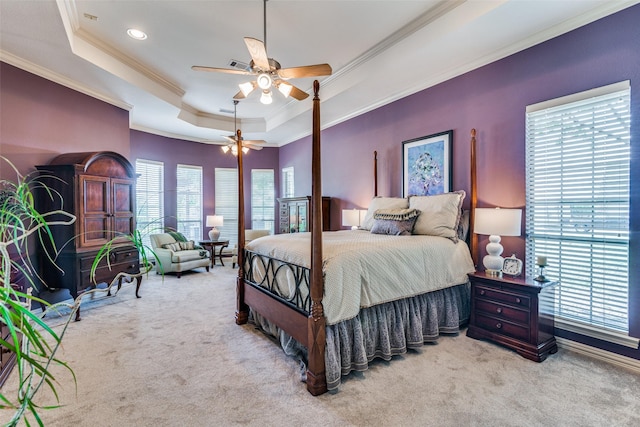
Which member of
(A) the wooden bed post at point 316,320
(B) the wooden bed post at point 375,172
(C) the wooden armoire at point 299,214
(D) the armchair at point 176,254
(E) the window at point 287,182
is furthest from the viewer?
(E) the window at point 287,182

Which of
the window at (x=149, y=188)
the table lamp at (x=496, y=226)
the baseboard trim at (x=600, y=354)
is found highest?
the window at (x=149, y=188)

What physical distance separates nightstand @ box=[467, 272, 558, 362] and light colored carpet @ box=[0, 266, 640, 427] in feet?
0.38

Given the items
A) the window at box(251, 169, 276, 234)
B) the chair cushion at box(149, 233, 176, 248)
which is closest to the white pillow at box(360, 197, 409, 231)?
the chair cushion at box(149, 233, 176, 248)

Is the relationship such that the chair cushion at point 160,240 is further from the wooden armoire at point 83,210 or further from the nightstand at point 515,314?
the nightstand at point 515,314

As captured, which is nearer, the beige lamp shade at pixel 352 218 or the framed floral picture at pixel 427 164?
the framed floral picture at pixel 427 164

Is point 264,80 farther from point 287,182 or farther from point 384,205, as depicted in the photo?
point 287,182

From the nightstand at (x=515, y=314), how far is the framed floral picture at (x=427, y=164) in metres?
1.34

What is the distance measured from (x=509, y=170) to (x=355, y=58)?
2.28 m

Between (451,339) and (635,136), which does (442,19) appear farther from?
(451,339)

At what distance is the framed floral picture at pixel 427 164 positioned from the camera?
3.85 m

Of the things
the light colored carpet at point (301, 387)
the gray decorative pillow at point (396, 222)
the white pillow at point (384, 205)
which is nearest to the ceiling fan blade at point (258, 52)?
the gray decorative pillow at point (396, 222)

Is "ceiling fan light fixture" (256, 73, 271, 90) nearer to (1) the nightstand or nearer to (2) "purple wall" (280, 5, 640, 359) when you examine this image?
(2) "purple wall" (280, 5, 640, 359)

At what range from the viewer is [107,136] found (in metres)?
4.75

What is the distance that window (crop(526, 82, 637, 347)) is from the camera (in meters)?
2.54
